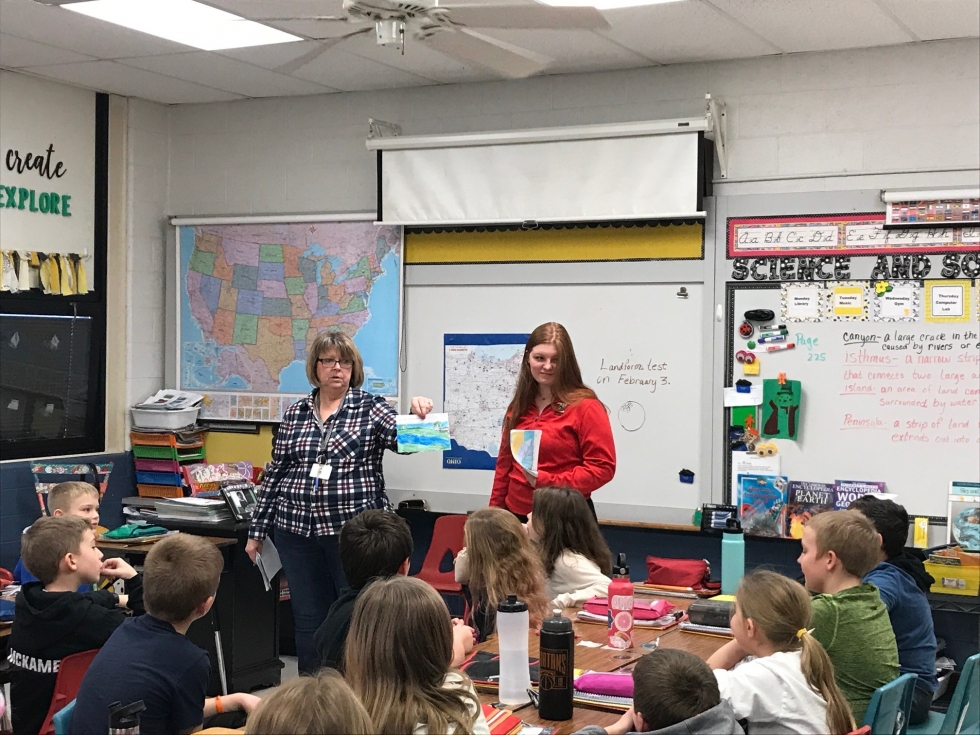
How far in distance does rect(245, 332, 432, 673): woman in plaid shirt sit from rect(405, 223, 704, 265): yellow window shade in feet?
4.48

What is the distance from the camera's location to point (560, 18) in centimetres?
318

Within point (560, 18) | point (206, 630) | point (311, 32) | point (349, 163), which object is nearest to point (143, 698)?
point (560, 18)

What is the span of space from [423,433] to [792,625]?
2.18 metres

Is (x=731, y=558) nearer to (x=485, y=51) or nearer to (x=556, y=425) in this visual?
(x=556, y=425)

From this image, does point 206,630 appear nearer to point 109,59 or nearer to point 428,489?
point 428,489

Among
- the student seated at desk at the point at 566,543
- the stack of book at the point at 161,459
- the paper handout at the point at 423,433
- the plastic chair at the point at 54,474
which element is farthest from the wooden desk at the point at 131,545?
the student seated at desk at the point at 566,543

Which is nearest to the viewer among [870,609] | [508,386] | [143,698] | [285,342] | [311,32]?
[143,698]

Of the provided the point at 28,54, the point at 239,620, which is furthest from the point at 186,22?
the point at 239,620

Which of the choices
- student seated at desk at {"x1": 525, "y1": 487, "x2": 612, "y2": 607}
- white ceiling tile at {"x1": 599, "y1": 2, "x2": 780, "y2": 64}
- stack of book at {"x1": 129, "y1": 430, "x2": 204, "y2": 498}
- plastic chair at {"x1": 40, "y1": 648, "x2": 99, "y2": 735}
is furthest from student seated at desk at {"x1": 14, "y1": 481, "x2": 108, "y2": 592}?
white ceiling tile at {"x1": 599, "y1": 2, "x2": 780, "y2": 64}

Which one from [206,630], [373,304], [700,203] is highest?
[700,203]

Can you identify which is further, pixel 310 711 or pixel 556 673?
pixel 556 673

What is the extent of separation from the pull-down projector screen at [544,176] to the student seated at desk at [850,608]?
95.3 inches

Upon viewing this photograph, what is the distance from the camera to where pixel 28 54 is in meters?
5.38

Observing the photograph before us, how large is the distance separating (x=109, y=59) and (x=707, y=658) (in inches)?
163
